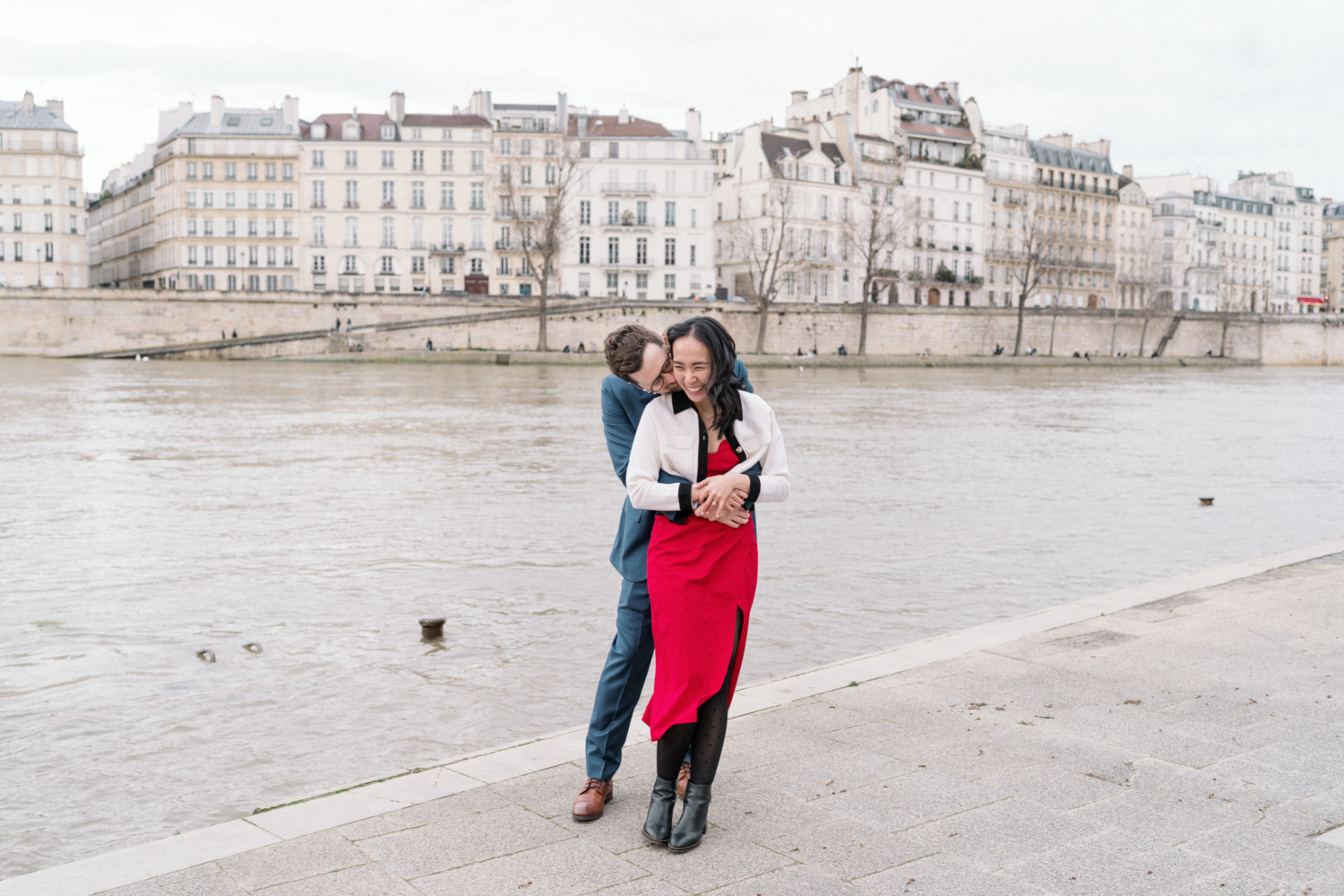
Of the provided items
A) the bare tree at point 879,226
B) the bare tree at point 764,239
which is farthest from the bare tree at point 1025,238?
the bare tree at point 764,239

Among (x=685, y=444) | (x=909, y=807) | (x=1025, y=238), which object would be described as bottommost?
(x=909, y=807)

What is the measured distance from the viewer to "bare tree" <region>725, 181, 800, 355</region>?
72.6 meters

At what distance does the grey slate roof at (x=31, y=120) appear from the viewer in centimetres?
7781

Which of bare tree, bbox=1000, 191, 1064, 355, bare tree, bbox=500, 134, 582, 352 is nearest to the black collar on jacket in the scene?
bare tree, bbox=500, 134, 582, 352

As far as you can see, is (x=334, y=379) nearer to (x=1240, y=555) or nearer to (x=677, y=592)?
(x=1240, y=555)

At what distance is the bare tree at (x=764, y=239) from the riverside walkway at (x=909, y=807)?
64393 mm

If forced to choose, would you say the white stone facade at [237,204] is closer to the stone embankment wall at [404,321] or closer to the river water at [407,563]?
the stone embankment wall at [404,321]

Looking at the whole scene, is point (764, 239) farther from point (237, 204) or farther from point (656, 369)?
point (656, 369)

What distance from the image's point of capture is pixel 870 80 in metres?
85.3

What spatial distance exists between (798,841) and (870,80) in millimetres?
86813

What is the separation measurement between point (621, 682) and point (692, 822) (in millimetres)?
625

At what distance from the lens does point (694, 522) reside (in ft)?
12.3

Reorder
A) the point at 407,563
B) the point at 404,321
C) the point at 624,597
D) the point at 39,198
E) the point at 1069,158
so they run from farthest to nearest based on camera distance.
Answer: the point at 1069,158, the point at 39,198, the point at 404,321, the point at 407,563, the point at 624,597

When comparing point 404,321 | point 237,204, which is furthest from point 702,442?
point 237,204
